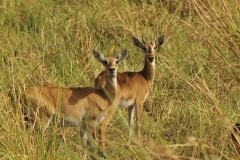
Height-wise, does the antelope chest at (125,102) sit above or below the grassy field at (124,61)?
below

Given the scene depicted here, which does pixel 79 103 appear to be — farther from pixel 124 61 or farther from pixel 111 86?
pixel 124 61

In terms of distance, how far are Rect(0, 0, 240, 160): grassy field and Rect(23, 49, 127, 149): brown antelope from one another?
0.16 m

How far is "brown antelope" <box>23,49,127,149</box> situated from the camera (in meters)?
6.33

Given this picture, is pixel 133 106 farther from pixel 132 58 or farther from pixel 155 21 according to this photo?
pixel 155 21

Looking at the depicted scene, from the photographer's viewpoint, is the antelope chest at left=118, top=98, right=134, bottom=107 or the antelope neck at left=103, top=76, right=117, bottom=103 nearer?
the antelope neck at left=103, top=76, right=117, bottom=103

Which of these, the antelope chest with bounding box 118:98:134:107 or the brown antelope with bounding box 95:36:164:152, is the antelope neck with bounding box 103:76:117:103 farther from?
the antelope chest with bounding box 118:98:134:107

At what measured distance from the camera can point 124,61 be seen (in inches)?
340

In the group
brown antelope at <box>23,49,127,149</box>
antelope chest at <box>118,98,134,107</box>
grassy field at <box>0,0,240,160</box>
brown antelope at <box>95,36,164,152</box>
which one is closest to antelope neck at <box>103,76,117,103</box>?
brown antelope at <box>23,49,127,149</box>

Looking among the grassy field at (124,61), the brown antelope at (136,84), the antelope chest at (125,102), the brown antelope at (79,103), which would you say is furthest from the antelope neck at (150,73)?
the brown antelope at (79,103)

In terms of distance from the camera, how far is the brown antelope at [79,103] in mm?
6328

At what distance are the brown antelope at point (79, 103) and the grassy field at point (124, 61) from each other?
0.52ft

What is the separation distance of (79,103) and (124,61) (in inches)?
79.7

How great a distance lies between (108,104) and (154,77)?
4.75 feet

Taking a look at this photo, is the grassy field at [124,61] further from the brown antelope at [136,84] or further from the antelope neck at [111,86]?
the antelope neck at [111,86]
